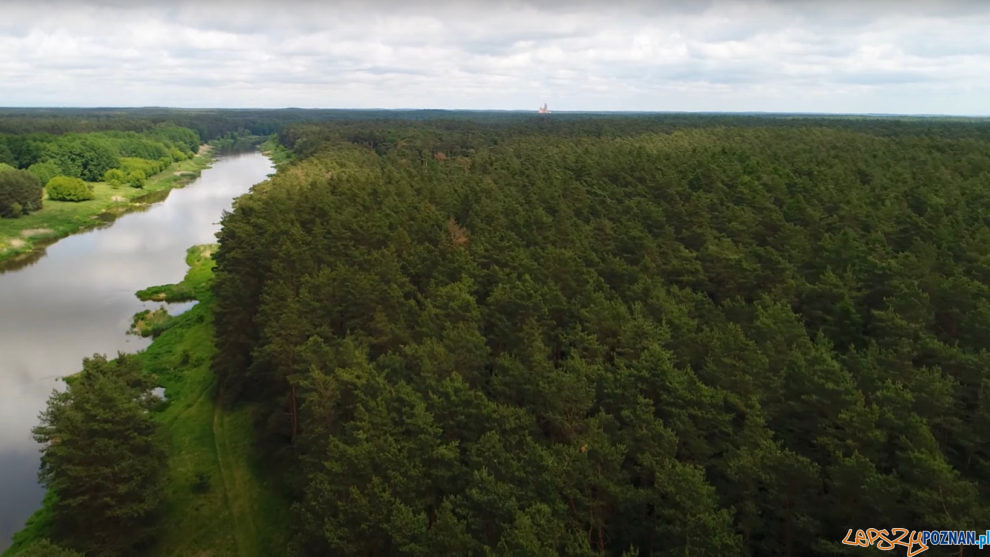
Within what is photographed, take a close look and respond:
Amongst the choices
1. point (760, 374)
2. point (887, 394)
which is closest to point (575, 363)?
point (760, 374)

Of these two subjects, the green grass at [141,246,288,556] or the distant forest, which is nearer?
the distant forest

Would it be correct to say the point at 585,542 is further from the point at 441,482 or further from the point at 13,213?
the point at 13,213

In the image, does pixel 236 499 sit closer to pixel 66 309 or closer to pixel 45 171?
pixel 66 309

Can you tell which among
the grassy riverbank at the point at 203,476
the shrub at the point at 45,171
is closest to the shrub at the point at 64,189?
the shrub at the point at 45,171

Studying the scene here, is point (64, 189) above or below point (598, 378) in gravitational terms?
above

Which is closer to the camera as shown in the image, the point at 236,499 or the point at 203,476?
the point at 236,499

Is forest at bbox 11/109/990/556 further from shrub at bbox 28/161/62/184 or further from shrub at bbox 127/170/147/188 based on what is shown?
shrub at bbox 127/170/147/188

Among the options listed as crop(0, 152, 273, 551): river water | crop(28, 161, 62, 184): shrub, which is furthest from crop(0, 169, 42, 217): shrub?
crop(28, 161, 62, 184): shrub

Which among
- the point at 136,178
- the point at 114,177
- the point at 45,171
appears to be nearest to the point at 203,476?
the point at 45,171
